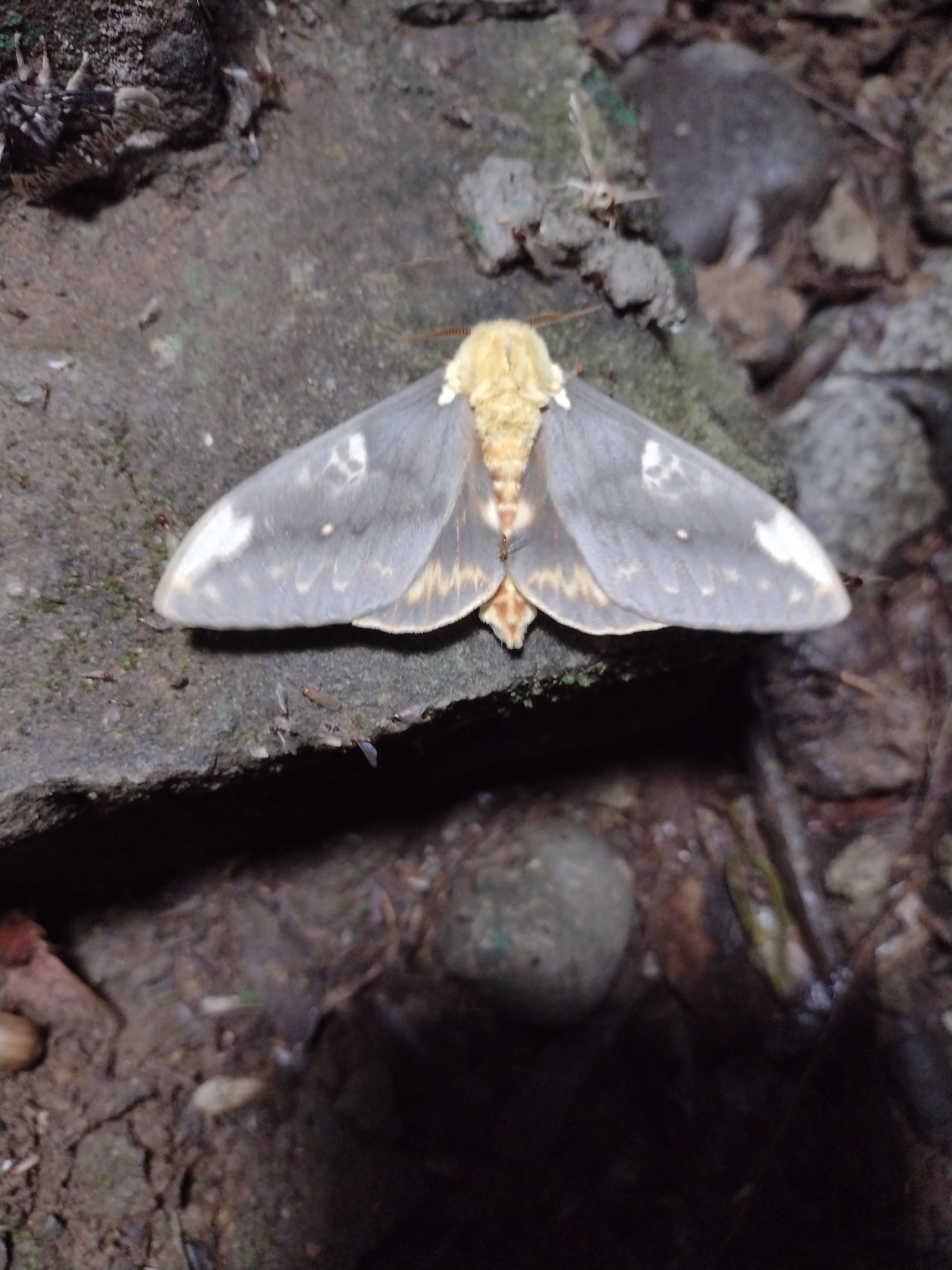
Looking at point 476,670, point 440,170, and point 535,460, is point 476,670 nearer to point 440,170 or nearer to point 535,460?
point 535,460

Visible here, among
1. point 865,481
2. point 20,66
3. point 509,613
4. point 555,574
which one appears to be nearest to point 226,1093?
point 509,613

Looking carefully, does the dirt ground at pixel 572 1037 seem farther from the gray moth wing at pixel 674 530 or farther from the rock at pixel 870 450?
the gray moth wing at pixel 674 530

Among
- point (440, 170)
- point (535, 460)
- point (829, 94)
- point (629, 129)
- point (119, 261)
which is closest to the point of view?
point (535, 460)

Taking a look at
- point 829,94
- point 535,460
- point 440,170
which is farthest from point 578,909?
point 829,94

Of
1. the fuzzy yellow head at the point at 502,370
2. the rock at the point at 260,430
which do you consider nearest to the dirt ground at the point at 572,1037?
the rock at the point at 260,430

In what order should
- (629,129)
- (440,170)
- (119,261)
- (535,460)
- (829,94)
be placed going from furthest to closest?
(829,94) → (629,129) → (440,170) → (119,261) → (535,460)

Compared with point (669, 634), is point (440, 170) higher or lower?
higher
